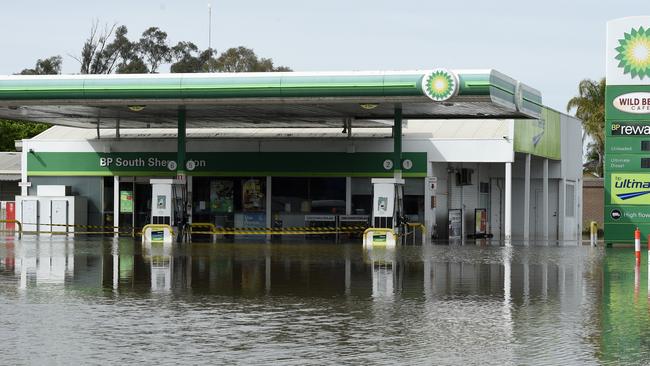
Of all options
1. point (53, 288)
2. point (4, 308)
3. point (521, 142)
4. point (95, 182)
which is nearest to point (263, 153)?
point (95, 182)

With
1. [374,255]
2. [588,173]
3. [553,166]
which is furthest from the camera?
[588,173]

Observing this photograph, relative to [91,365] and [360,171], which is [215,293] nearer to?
[91,365]

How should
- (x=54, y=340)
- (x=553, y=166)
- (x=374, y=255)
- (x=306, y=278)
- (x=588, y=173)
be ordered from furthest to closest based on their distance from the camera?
(x=588, y=173), (x=553, y=166), (x=374, y=255), (x=306, y=278), (x=54, y=340)

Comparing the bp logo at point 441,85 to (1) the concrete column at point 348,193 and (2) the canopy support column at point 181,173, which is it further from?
(1) the concrete column at point 348,193

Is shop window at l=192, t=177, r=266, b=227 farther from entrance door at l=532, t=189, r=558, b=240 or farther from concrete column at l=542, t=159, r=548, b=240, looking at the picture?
entrance door at l=532, t=189, r=558, b=240

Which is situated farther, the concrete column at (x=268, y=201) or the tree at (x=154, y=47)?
the tree at (x=154, y=47)

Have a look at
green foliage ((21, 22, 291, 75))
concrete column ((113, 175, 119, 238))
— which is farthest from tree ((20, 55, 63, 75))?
concrete column ((113, 175, 119, 238))

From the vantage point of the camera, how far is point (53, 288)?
777 inches

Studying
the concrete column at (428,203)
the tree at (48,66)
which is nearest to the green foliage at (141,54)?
the tree at (48,66)

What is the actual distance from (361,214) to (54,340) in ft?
102

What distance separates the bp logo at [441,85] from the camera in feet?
109

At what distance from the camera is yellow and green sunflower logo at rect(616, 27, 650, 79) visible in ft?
127

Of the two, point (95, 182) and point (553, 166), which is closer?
point (95, 182)

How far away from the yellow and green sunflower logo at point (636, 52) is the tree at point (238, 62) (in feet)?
192
